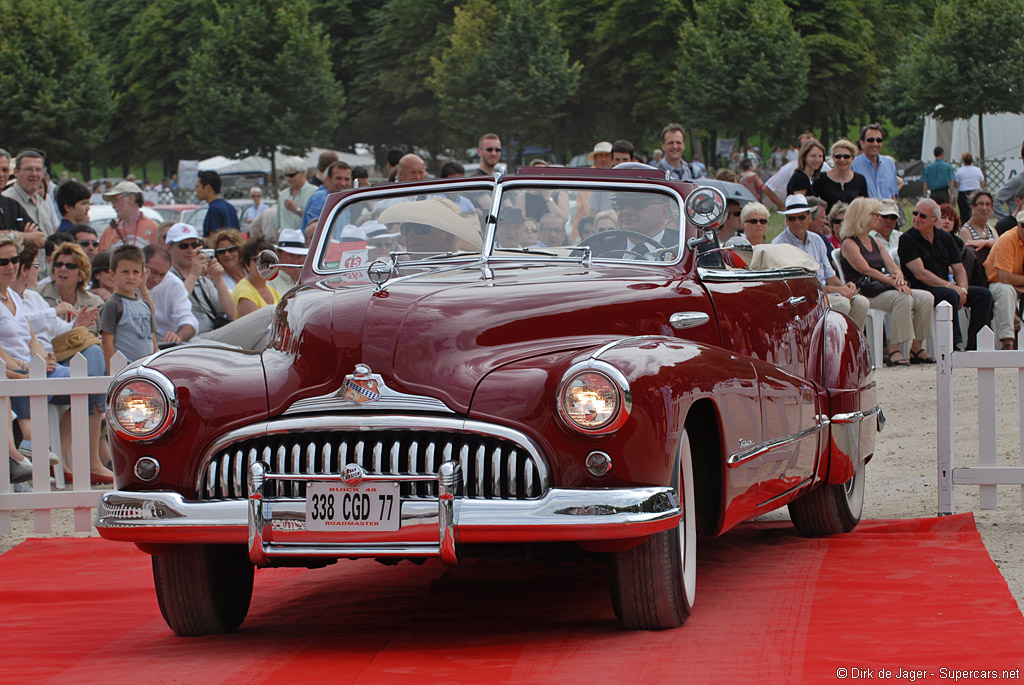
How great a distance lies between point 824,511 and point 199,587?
3.30m

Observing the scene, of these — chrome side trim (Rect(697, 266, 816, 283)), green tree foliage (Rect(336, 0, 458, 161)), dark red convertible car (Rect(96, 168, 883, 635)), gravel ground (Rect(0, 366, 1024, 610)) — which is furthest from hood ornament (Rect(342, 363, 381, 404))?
green tree foliage (Rect(336, 0, 458, 161))

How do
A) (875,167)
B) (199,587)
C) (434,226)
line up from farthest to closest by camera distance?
(875,167) → (434,226) → (199,587)

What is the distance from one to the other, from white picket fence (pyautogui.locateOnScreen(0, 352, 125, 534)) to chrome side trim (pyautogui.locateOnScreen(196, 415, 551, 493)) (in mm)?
3110

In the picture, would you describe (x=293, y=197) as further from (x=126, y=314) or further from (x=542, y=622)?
(x=542, y=622)

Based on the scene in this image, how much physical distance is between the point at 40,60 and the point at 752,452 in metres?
50.4

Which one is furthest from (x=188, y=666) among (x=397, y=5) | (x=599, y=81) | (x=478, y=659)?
(x=397, y=5)

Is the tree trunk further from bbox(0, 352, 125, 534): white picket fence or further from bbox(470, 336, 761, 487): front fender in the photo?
bbox(470, 336, 761, 487): front fender

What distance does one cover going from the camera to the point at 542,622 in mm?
5238

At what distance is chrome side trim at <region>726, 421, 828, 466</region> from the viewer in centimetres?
540

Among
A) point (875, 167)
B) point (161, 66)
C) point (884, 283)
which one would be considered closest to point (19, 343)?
point (884, 283)

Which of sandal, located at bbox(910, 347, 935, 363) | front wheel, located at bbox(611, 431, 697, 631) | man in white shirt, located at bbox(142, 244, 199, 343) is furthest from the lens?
sandal, located at bbox(910, 347, 935, 363)

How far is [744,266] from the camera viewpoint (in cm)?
733

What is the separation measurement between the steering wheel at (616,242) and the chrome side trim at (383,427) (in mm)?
1638

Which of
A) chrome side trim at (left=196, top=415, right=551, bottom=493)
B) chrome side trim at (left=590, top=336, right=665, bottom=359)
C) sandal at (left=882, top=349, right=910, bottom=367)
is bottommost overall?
sandal at (left=882, top=349, right=910, bottom=367)
